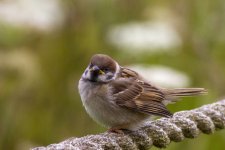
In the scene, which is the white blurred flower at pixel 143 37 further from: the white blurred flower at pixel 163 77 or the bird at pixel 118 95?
the bird at pixel 118 95

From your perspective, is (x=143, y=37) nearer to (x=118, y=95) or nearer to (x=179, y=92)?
(x=179, y=92)

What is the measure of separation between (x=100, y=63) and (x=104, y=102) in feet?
0.52

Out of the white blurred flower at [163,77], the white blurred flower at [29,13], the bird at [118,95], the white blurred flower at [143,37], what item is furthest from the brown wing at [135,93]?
the white blurred flower at [29,13]

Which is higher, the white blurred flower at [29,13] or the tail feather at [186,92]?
the white blurred flower at [29,13]

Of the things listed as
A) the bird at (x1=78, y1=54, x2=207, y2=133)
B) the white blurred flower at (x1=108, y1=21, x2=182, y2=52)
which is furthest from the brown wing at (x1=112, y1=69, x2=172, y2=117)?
the white blurred flower at (x1=108, y1=21, x2=182, y2=52)

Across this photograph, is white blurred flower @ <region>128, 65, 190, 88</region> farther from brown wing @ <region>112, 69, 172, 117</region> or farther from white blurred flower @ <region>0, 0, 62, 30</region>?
white blurred flower @ <region>0, 0, 62, 30</region>

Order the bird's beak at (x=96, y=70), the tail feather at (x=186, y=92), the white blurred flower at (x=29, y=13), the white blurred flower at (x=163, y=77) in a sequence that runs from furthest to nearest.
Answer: the white blurred flower at (x=29, y=13)
the white blurred flower at (x=163, y=77)
the tail feather at (x=186, y=92)
the bird's beak at (x=96, y=70)

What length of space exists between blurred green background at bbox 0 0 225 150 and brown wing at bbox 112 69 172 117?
425mm

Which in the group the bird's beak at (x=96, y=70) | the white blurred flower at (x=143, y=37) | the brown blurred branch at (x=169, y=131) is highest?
the white blurred flower at (x=143, y=37)

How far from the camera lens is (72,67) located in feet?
10.9

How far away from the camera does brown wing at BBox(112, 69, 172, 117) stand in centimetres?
248

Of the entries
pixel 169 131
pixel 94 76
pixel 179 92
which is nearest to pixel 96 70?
pixel 94 76

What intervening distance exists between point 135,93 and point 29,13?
76cm

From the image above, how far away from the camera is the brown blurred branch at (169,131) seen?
167 centimetres
